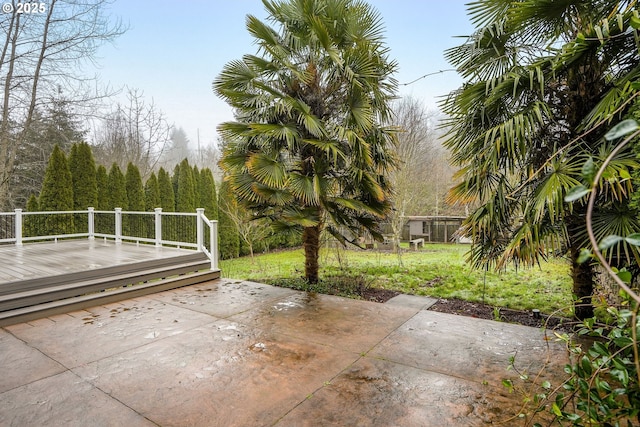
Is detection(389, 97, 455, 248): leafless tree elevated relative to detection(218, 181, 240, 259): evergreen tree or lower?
elevated

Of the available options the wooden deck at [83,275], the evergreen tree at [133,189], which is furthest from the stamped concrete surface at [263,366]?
the evergreen tree at [133,189]

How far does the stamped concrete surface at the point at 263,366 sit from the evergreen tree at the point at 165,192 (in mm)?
6831

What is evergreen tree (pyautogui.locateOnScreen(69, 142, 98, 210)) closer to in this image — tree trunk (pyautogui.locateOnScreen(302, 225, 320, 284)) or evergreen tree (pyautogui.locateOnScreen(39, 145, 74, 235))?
evergreen tree (pyautogui.locateOnScreen(39, 145, 74, 235))

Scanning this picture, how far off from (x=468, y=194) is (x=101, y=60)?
11477mm

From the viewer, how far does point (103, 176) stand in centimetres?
942

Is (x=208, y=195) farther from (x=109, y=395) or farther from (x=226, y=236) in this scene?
(x=109, y=395)

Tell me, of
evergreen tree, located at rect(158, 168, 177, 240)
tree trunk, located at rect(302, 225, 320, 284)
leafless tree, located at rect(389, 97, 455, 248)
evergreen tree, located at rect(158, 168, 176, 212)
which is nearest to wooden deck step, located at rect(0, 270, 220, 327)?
tree trunk, located at rect(302, 225, 320, 284)

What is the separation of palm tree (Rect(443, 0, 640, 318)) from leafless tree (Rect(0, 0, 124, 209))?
10.8 m

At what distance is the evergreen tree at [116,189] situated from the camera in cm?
960

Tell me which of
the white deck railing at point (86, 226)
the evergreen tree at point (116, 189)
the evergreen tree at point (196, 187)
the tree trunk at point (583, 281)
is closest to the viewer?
the tree trunk at point (583, 281)

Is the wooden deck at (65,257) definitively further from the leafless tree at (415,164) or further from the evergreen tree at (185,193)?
the leafless tree at (415,164)

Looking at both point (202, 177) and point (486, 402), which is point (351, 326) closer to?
point (486, 402)

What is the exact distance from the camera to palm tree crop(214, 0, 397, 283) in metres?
5.02

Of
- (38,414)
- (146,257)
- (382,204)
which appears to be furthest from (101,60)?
(38,414)
